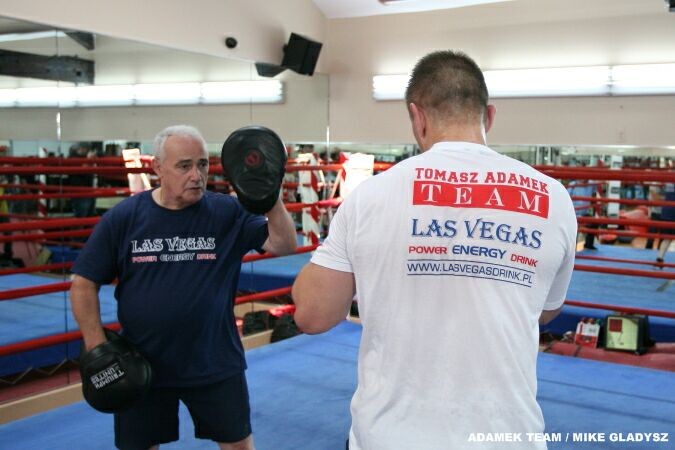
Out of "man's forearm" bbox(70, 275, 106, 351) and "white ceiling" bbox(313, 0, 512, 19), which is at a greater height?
"white ceiling" bbox(313, 0, 512, 19)

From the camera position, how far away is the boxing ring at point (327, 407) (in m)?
2.66

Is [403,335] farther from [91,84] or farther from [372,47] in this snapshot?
[372,47]

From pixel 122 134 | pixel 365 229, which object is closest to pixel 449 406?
pixel 365 229

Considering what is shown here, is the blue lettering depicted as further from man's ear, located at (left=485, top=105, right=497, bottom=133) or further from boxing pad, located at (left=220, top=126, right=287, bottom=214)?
boxing pad, located at (left=220, top=126, right=287, bottom=214)

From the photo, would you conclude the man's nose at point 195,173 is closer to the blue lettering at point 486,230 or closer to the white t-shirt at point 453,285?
the white t-shirt at point 453,285

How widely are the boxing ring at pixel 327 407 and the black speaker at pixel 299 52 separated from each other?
2.56 m

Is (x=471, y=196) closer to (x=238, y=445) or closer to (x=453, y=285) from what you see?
(x=453, y=285)

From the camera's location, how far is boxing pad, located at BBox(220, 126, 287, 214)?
1.91 metres

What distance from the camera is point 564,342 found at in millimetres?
4449

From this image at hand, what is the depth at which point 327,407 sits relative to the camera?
303cm

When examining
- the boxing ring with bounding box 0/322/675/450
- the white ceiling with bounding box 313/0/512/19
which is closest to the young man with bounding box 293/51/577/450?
the boxing ring with bounding box 0/322/675/450

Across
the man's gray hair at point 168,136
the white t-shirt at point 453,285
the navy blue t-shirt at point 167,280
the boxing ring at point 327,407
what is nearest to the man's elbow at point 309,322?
the white t-shirt at point 453,285

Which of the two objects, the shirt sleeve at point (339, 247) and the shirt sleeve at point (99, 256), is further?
the shirt sleeve at point (99, 256)

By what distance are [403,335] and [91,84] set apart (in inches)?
134
